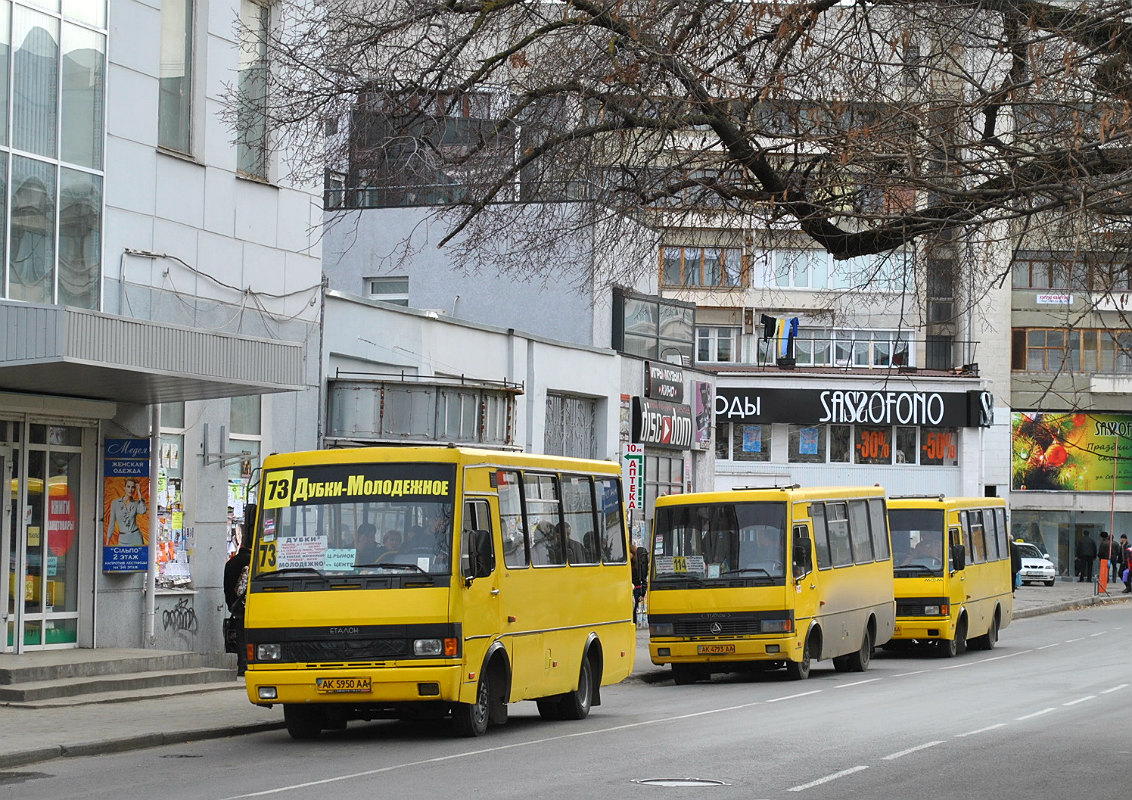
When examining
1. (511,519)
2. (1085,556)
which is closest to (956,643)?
(511,519)

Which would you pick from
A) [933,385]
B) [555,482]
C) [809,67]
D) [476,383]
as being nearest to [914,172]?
[809,67]

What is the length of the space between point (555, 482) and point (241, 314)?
7.64 m

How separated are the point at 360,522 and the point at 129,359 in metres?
4.27

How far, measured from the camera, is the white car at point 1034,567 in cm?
6444

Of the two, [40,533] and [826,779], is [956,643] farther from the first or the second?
[826,779]

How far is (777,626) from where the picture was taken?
949 inches

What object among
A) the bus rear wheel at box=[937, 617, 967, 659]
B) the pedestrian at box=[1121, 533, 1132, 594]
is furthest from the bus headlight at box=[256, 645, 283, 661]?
the pedestrian at box=[1121, 533, 1132, 594]

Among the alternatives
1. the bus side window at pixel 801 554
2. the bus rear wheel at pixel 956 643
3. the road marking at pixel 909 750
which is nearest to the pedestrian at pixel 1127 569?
the bus rear wheel at pixel 956 643

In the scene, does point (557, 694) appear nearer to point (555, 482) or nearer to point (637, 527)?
point (555, 482)

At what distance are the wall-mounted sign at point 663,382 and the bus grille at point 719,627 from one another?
14241 mm

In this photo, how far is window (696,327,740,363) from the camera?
236 feet

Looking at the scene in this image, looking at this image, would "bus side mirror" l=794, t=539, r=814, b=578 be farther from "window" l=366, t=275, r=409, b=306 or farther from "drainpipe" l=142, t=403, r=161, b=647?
"window" l=366, t=275, r=409, b=306

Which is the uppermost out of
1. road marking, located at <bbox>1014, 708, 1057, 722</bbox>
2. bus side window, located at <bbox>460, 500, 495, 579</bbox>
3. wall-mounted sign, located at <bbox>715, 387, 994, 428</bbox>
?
wall-mounted sign, located at <bbox>715, 387, 994, 428</bbox>

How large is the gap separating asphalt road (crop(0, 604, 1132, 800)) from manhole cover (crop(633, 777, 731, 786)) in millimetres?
17
